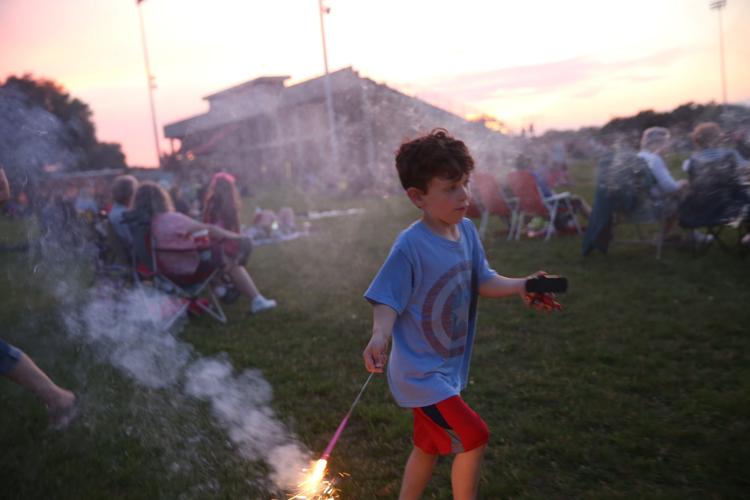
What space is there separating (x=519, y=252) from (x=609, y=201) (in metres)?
1.47

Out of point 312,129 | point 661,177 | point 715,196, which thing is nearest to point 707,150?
point 715,196

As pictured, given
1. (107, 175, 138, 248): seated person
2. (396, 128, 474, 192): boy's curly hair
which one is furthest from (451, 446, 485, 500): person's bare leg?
(107, 175, 138, 248): seated person

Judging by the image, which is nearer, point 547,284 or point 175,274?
point 547,284

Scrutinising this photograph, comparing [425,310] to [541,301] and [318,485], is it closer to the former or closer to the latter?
[541,301]

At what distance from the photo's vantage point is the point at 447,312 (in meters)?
2.18

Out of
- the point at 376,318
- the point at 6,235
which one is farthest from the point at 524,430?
the point at 6,235

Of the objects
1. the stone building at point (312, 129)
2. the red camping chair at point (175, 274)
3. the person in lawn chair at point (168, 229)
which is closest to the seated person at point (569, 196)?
the stone building at point (312, 129)

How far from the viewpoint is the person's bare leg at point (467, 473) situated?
82.2 inches

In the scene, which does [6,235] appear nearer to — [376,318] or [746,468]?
[376,318]

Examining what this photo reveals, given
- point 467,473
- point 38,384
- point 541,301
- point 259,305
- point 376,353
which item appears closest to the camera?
point 376,353

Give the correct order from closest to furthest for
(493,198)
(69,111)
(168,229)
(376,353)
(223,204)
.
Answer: (376,353) → (69,111) → (168,229) → (223,204) → (493,198)

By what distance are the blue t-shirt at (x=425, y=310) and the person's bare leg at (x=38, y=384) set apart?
8.11 ft

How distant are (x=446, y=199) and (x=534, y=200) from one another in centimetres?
742

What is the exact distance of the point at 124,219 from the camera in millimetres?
5945
